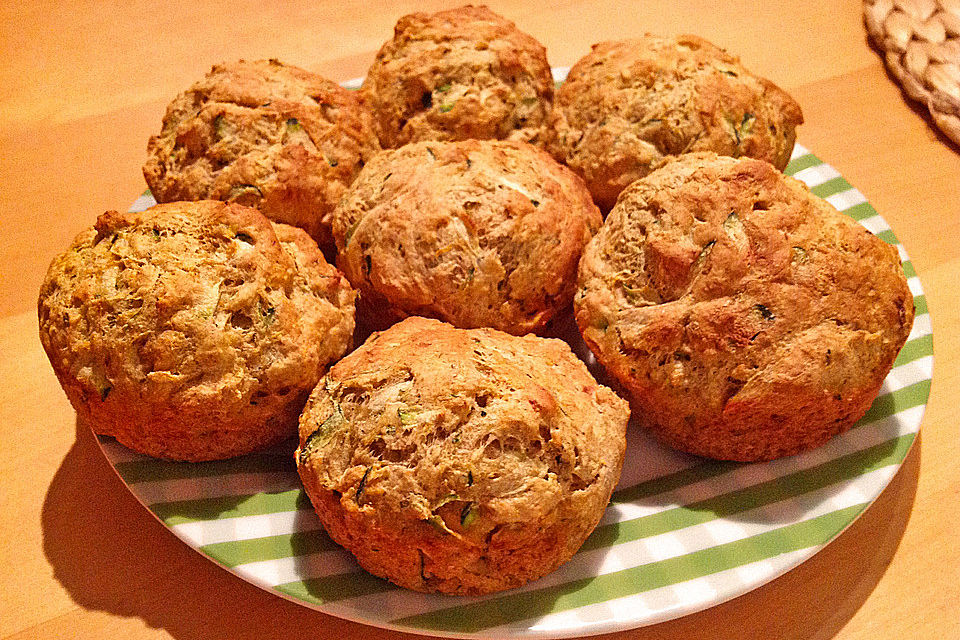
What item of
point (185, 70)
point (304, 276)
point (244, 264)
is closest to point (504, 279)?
point (304, 276)

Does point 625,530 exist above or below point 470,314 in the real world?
below

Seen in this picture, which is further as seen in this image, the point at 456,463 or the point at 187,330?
the point at 187,330

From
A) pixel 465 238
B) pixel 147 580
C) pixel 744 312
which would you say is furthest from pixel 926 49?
pixel 147 580

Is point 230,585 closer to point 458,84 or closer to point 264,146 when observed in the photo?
point 264,146

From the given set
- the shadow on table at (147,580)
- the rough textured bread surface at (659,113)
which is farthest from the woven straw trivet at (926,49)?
the shadow on table at (147,580)

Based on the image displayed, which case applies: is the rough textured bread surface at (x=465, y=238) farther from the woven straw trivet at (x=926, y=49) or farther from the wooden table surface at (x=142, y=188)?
the woven straw trivet at (x=926, y=49)
